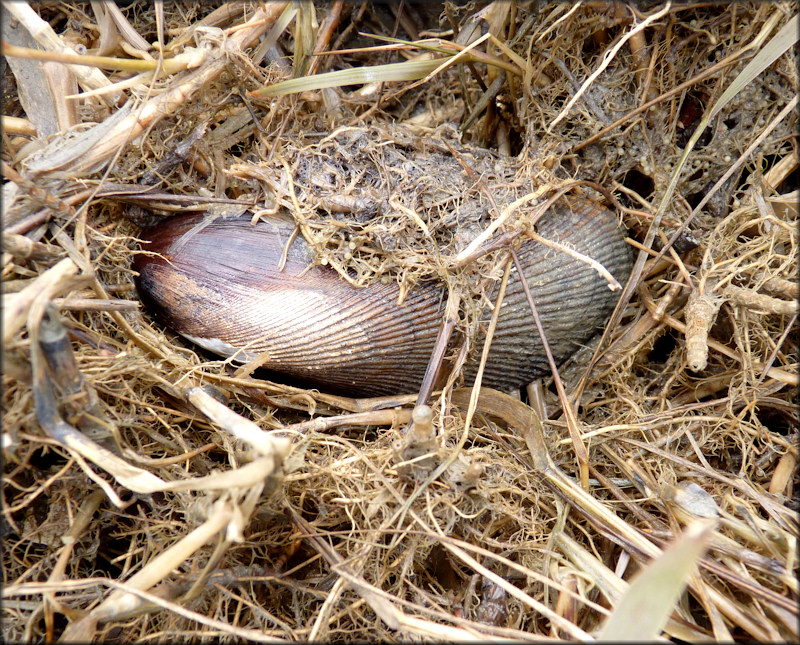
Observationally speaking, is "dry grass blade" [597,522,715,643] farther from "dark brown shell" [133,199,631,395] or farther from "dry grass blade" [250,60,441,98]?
"dry grass blade" [250,60,441,98]

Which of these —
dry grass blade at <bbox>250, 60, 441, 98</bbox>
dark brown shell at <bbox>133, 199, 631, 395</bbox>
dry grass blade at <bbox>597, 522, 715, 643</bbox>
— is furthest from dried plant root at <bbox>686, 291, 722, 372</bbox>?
dry grass blade at <bbox>250, 60, 441, 98</bbox>

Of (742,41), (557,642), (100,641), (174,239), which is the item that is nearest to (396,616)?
(557,642)

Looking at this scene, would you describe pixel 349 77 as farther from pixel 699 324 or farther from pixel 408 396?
pixel 699 324

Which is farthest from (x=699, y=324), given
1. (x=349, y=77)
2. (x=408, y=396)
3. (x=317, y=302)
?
(x=349, y=77)

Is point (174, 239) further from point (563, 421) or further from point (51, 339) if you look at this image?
point (563, 421)

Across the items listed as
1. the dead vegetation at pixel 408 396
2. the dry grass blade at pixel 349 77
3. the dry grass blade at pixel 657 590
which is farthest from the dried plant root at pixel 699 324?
the dry grass blade at pixel 349 77

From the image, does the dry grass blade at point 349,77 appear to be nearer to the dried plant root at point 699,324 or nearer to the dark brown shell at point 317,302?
the dark brown shell at point 317,302
